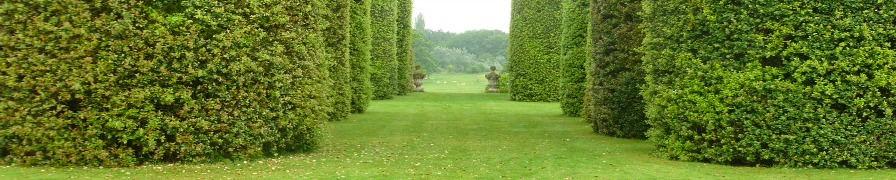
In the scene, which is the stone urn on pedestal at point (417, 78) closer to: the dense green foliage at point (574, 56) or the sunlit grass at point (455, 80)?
the sunlit grass at point (455, 80)

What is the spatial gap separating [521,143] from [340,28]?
17.6 ft

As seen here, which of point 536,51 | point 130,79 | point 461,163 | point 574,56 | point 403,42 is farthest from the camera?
point 403,42

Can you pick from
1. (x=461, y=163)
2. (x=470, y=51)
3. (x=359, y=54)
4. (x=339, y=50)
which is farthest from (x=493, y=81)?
(x=470, y=51)

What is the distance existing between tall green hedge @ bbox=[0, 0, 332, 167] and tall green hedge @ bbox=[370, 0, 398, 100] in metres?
16.8

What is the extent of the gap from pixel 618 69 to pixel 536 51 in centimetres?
1514

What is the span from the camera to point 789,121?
9484 mm

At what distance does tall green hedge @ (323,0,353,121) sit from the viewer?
53.3 feet

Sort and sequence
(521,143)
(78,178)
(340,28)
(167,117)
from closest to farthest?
(78,178)
(167,117)
(521,143)
(340,28)

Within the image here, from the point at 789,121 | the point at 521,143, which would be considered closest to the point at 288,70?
the point at 521,143

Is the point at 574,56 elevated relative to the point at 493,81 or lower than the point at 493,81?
elevated

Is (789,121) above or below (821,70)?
below

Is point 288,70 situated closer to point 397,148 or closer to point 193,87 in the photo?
point 193,87

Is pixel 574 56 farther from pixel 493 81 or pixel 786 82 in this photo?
pixel 493 81

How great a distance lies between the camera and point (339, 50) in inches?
674
